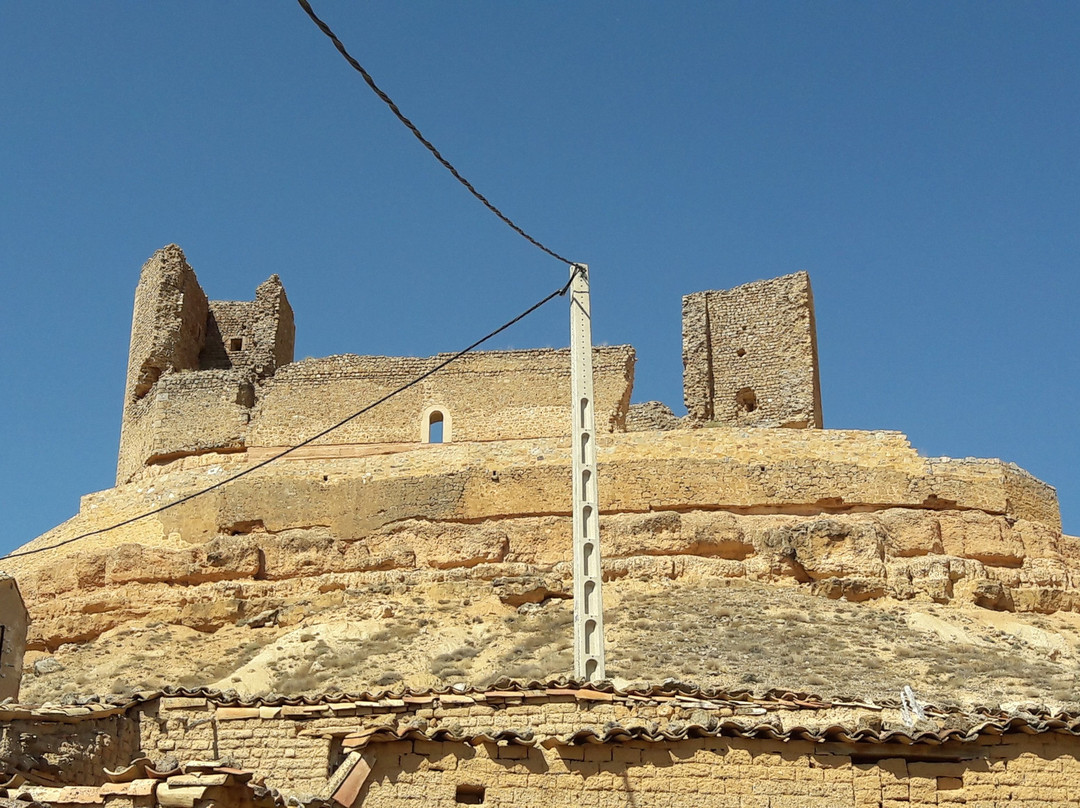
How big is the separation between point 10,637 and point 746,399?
17.5 m

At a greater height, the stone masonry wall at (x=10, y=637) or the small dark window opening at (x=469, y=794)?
the stone masonry wall at (x=10, y=637)

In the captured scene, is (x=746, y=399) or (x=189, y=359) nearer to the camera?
(x=746, y=399)

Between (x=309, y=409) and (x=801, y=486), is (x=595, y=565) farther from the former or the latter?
(x=309, y=409)

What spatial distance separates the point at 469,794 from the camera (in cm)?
979

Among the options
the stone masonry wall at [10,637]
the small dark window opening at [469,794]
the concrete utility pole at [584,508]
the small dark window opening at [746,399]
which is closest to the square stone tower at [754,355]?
the small dark window opening at [746,399]

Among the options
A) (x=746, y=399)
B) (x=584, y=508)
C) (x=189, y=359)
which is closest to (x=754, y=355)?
(x=746, y=399)

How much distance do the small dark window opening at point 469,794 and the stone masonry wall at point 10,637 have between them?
566 cm

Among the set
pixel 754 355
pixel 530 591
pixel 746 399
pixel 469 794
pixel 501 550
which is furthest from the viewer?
pixel 754 355

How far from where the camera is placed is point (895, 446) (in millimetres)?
24047

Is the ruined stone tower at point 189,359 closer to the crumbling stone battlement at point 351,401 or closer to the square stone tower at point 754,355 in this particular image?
the crumbling stone battlement at point 351,401

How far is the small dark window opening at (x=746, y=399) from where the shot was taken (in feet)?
92.1

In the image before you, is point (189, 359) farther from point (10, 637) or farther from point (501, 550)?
point (10, 637)

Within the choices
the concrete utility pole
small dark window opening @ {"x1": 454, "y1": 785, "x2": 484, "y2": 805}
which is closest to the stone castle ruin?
small dark window opening @ {"x1": 454, "y1": 785, "x2": 484, "y2": 805}

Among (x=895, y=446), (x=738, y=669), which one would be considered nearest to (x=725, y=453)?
(x=895, y=446)
